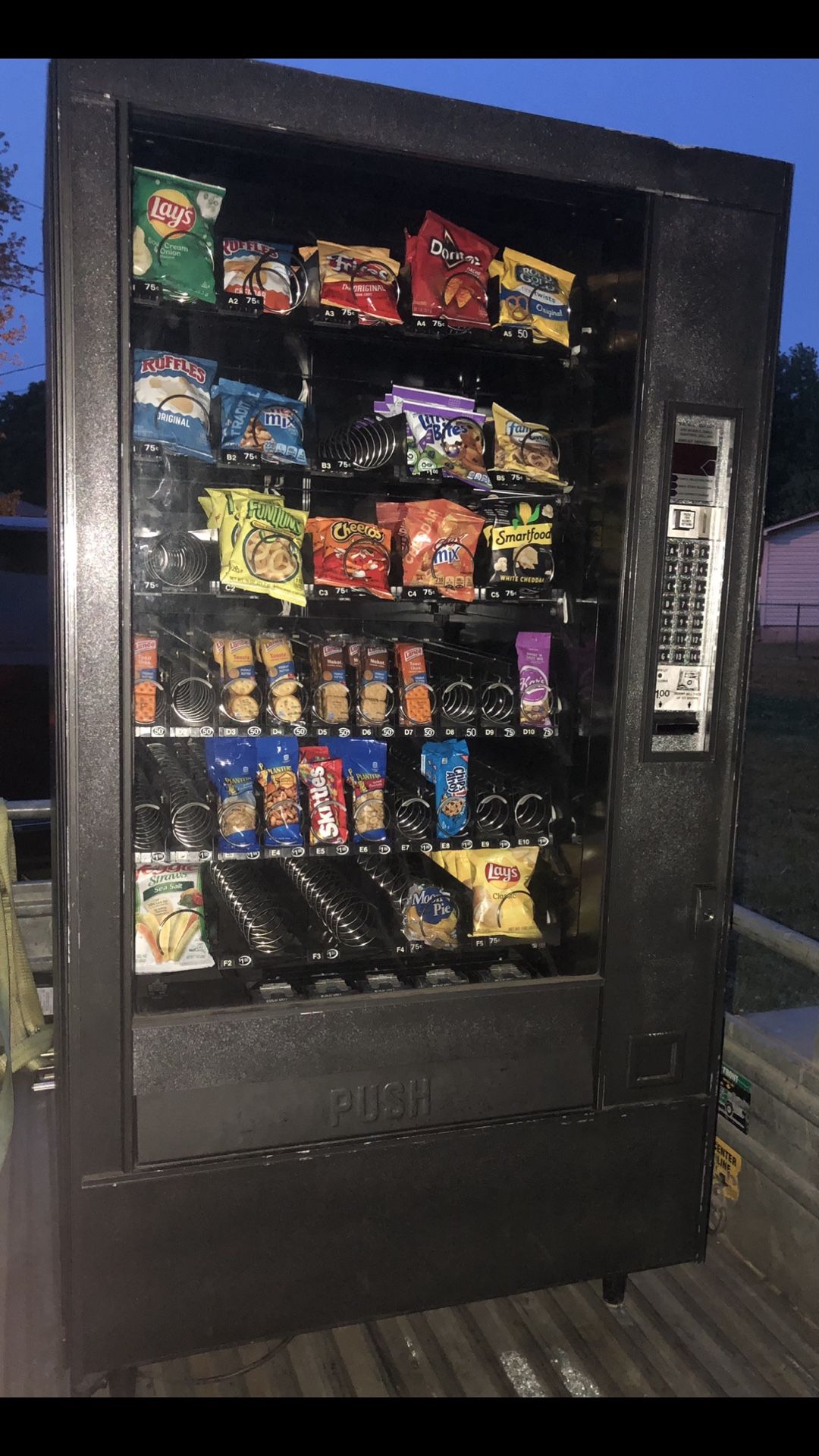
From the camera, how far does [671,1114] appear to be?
192 centimetres

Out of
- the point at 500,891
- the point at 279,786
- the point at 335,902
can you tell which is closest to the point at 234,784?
the point at 279,786

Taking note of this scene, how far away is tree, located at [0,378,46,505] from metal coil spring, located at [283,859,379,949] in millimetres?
8545

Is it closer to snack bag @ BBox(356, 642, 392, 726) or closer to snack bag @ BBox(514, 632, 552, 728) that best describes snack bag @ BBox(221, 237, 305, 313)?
snack bag @ BBox(356, 642, 392, 726)

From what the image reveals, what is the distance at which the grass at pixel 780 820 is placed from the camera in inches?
167

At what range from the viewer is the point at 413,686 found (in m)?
1.96

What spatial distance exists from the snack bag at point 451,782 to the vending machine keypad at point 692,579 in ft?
1.37

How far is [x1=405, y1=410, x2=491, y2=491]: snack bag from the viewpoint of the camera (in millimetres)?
1857

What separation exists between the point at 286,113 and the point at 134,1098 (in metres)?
1.59

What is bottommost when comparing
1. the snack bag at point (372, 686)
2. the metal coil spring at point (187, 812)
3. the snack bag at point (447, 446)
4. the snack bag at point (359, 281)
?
the metal coil spring at point (187, 812)

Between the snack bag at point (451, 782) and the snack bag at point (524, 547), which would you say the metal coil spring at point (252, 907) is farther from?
the snack bag at point (524, 547)

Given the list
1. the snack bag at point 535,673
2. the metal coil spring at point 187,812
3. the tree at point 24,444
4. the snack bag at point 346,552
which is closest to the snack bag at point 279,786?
the metal coil spring at point 187,812

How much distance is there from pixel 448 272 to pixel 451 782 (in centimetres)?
99

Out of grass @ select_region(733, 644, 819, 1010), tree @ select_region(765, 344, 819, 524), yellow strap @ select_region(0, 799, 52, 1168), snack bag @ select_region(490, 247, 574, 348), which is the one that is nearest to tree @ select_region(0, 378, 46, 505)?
tree @ select_region(765, 344, 819, 524)

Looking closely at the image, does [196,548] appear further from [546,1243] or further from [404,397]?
[546,1243]
